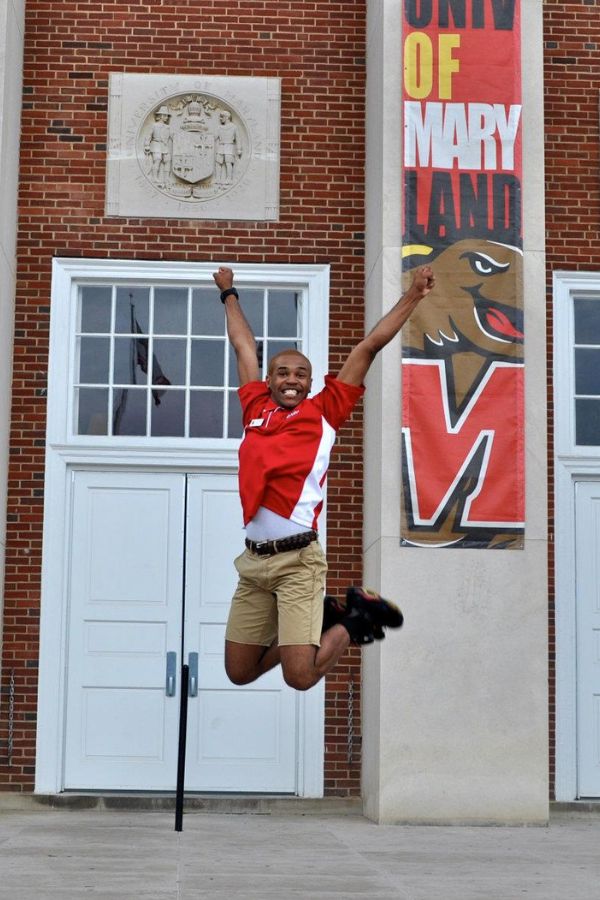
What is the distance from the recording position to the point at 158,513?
12.2 meters

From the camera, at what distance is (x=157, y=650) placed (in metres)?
12.0

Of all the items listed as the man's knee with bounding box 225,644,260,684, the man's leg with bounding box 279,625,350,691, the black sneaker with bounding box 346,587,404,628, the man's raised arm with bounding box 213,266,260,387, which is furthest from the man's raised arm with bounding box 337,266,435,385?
the man's knee with bounding box 225,644,260,684

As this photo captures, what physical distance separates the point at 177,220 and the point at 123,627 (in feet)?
11.0

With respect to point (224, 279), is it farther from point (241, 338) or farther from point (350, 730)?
point (350, 730)

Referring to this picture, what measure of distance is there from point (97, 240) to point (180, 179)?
847 mm

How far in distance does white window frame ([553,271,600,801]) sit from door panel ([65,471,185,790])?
302 cm

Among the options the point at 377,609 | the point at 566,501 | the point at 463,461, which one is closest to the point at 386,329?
the point at 377,609

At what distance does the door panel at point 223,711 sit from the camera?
11945 mm

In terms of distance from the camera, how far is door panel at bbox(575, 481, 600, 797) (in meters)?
11.9

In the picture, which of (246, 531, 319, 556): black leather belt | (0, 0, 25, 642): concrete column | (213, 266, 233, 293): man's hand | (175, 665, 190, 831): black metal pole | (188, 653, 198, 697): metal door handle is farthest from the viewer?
(188, 653, 198, 697): metal door handle

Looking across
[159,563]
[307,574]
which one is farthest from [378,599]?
[159,563]

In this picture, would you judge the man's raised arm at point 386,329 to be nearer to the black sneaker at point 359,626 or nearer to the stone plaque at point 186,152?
the black sneaker at point 359,626

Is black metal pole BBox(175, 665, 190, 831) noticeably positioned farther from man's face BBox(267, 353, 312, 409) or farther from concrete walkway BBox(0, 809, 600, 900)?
man's face BBox(267, 353, 312, 409)

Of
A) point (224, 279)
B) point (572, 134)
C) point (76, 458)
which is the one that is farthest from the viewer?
point (572, 134)
